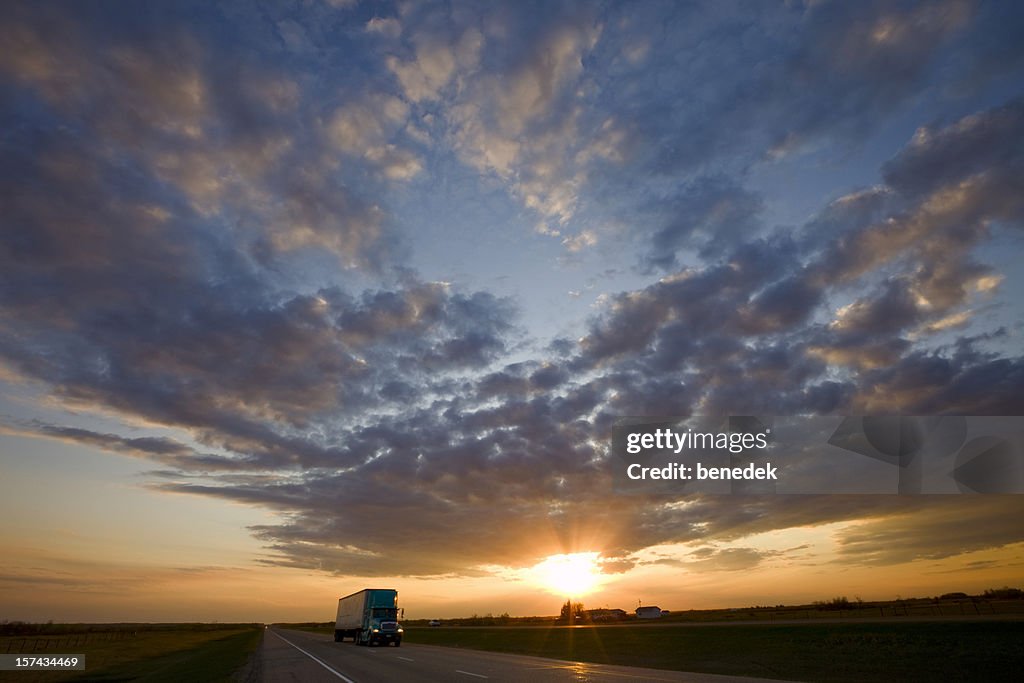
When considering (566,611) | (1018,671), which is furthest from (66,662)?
(566,611)

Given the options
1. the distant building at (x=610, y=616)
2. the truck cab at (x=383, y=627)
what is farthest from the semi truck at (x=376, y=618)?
the distant building at (x=610, y=616)

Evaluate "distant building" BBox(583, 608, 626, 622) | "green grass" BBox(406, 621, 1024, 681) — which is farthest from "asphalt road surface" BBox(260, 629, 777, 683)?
"distant building" BBox(583, 608, 626, 622)

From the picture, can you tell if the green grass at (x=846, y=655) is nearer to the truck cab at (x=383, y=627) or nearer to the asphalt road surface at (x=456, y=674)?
the asphalt road surface at (x=456, y=674)

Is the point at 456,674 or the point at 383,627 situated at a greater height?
the point at 383,627

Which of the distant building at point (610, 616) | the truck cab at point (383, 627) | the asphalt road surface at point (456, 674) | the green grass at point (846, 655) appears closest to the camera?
the asphalt road surface at point (456, 674)

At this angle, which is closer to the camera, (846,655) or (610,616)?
(846,655)

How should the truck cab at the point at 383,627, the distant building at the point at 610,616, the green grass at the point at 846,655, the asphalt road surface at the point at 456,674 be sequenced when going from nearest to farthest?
1. the asphalt road surface at the point at 456,674
2. the green grass at the point at 846,655
3. the truck cab at the point at 383,627
4. the distant building at the point at 610,616

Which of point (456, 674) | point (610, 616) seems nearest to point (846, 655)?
point (456, 674)

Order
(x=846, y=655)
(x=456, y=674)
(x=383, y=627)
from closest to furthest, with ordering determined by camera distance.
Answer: (x=456, y=674), (x=846, y=655), (x=383, y=627)

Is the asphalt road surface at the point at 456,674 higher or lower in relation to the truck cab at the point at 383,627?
lower

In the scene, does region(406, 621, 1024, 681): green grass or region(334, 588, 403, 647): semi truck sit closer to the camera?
region(406, 621, 1024, 681): green grass

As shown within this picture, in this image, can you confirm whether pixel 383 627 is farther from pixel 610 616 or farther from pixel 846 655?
pixel 610 616

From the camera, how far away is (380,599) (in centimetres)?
5484

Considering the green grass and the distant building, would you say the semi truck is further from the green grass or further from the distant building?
the distant building
